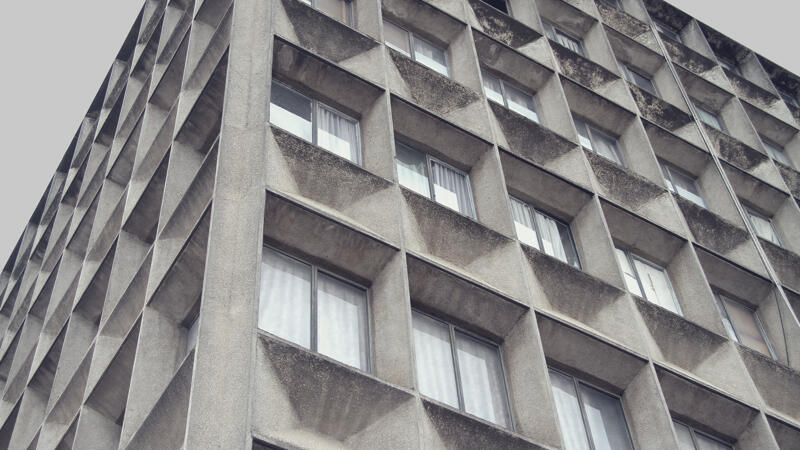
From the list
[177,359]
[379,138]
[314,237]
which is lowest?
[177,359]

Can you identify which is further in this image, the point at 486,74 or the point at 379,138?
the point at 486,74

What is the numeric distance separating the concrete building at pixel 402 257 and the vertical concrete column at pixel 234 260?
4cm

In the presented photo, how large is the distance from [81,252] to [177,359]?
12.3 metres

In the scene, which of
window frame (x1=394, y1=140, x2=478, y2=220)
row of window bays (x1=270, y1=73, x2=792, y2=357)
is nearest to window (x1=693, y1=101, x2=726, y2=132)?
row of window bays (x1=270, y1=73, x2=792, y2=357)

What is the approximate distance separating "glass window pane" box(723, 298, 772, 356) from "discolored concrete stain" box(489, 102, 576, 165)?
601cm

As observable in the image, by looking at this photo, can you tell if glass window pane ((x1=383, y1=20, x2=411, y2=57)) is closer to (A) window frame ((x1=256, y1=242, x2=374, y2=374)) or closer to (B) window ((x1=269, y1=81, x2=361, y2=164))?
(B) window ((x1=269, y1=81, x2=361, y2=164))

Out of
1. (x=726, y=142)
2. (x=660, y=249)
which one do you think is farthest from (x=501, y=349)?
(x=726, y=142)

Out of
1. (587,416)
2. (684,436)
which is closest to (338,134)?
(587,416)

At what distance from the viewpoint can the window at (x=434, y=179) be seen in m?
21.9

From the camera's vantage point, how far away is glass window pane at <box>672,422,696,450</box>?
20.3 meters

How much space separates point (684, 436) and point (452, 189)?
284 inches

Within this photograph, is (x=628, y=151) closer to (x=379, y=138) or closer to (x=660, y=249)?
(x=660, y=249)

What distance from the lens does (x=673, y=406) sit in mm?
20453

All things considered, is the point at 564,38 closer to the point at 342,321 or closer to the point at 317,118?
the point at 317,118
